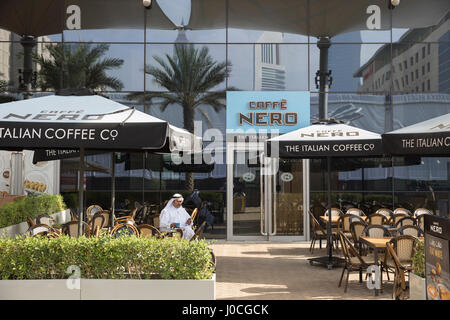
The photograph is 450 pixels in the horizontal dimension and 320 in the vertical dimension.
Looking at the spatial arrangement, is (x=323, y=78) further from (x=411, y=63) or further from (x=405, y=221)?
(x=405, y=221)

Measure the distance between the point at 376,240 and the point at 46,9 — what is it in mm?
12176

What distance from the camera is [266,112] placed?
14.6 metres

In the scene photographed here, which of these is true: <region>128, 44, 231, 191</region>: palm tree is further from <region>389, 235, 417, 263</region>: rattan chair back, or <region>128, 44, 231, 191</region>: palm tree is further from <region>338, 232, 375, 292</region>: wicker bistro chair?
<region>389, 235, 417, 263</region>: rattan chair back

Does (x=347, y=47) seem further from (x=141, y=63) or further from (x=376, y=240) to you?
(x=376, y=240)

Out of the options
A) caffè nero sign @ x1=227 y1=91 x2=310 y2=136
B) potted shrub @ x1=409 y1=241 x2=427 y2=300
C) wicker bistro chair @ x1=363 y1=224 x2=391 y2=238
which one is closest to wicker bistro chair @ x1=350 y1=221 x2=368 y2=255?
wicker bistro chair @ x1=363 y1=224 x2=391 y2=238

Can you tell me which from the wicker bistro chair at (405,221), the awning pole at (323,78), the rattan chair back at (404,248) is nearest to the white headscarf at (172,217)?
the rattan chair back at (404,248)

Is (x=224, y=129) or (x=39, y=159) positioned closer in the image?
(x=39, y=159)

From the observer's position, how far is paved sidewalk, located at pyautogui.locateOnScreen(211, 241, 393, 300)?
25.9ft

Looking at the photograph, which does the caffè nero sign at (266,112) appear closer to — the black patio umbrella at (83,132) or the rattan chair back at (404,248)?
the rattan chair back at (404,248)

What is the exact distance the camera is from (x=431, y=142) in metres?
7.13

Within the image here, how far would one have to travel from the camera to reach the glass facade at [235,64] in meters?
14.4

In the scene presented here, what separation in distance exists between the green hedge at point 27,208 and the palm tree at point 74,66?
11.8 ft

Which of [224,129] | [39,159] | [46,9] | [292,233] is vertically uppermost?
[46,9]
